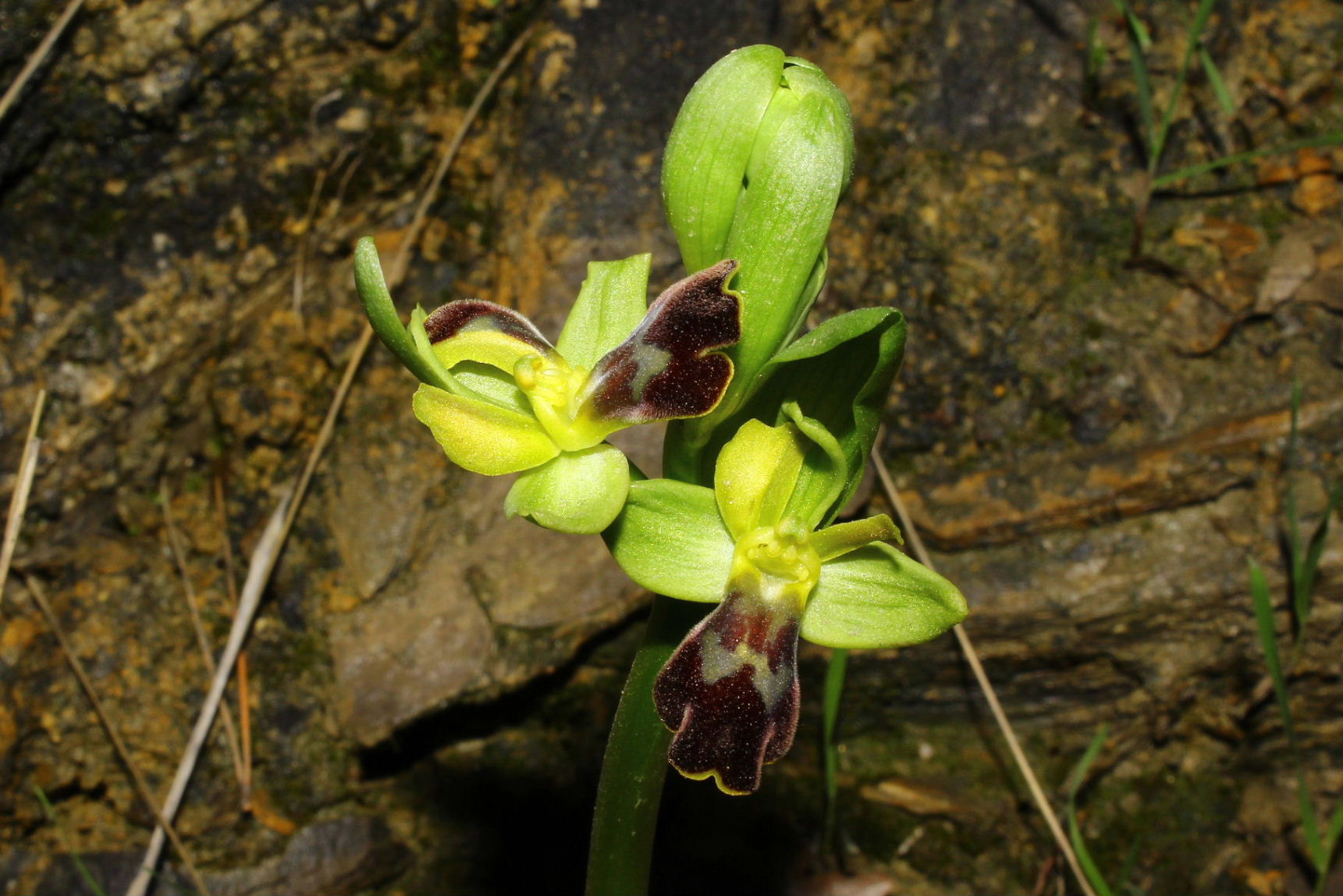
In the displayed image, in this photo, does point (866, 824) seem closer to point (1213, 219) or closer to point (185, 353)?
point (1213, 219)

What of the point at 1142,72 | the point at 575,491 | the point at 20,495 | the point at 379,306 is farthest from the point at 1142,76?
the point at 20,495

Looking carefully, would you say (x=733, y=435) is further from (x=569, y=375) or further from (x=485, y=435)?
(x=485, y=435)

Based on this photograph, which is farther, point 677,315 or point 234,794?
point 234,794

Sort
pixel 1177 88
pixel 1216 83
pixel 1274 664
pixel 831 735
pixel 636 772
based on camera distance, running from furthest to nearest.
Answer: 1. pixel 1216 83
2. pixel 1177 88
3. pixel 831 735
4. pixel 1274 664
5. pixel 636 772

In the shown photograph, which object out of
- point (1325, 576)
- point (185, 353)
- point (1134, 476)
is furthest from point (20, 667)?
point (1325, 576)

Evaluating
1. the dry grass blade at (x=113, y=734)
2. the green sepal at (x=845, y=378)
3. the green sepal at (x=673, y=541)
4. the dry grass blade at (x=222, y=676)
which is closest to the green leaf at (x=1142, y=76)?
the green sepal at (x=845, y=378)

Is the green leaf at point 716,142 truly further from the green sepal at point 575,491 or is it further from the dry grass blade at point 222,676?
the dry grass blade at point 222,676
